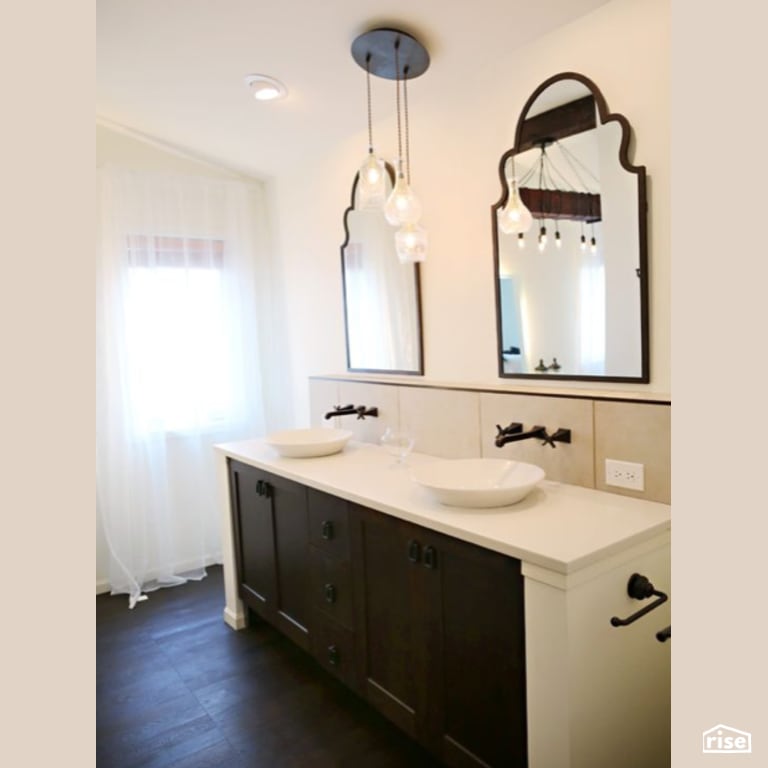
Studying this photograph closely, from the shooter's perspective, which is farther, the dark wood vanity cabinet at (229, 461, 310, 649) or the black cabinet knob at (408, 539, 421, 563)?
the dark wood vanity cabinet at (229, 461, 310, 649)

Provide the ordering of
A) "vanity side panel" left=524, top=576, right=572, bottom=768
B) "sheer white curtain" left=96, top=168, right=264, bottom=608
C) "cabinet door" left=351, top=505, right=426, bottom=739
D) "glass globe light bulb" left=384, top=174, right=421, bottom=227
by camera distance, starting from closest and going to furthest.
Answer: "vanity side panel" left=524, top=576, right=572, bottom=768, "cabinet door" left=351, top=505, right=426, bottom=739, "glass globe light bulb" left=384, top=174, right=421, bottom=227, "sheer white curtain" left=96, top=168, right=264, bottom=608

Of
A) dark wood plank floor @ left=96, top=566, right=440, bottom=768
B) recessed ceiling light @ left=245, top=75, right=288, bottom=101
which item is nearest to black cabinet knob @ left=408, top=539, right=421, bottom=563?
dark wood plank floor @ left=96, top=566, right=440, bottom=768

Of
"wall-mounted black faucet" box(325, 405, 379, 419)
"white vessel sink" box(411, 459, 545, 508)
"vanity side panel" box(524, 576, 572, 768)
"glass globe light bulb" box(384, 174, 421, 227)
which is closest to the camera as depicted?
"vanity side panel" box(524, 576, 572, 768)

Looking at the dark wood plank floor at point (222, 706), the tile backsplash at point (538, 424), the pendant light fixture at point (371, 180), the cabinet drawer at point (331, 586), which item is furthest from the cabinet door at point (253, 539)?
the pendant light fixture at point (371, 180)

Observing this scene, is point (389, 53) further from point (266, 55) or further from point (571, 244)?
point (571, 244)

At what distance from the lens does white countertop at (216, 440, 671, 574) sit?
4.36ft

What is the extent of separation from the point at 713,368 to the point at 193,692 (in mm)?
2429

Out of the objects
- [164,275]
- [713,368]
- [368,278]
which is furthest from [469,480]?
[164,275]

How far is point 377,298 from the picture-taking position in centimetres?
279

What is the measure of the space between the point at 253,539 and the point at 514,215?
1780 millimetres

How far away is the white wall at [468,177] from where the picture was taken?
1650mm

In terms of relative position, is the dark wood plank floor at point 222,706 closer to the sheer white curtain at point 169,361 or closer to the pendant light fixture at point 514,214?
the sheer white curtain at point 169,361

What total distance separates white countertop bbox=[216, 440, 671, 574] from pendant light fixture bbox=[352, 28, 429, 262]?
910mm

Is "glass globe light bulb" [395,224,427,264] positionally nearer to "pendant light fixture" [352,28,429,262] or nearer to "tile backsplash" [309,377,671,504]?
"pendant light fixture" [352,28,429,262]
